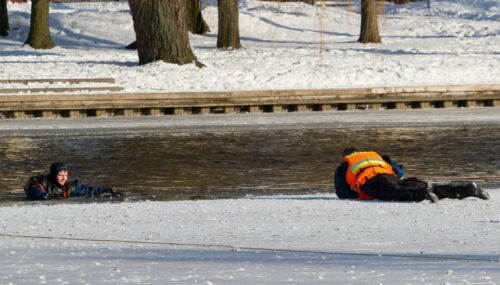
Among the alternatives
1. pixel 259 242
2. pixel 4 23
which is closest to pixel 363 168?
pixel 259 242

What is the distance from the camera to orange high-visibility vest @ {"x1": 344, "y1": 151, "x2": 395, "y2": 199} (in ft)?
45.0

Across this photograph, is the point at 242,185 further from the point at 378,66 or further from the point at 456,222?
the point at 378,66

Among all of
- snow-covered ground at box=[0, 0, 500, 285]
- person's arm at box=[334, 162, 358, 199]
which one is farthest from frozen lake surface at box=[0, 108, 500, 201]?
person's arm at box=[334, 162, 358, 199]

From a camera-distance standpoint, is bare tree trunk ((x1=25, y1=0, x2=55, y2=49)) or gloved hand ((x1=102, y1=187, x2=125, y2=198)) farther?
bare tree trunk ((x1=25, y1=0, x2=55, y2=49))

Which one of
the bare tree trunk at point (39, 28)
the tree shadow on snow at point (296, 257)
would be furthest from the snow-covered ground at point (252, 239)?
the bare tree trunk at point (39, 28)

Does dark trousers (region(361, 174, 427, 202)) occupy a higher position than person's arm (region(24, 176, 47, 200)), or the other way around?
dark trousers (region(361, 174, 427, 202))

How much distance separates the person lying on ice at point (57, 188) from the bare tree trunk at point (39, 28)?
26.7 m

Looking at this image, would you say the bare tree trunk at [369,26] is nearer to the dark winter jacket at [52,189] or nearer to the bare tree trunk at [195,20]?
the bare tree trunk at [195,20]

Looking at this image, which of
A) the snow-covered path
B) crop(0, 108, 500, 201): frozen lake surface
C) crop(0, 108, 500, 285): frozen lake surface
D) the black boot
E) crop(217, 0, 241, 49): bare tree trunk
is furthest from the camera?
crop(217, 0, 241, 49): bare tree trunk

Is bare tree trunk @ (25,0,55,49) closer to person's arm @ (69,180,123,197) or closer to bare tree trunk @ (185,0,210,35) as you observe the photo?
bare tree trunk @ (185,0,210,35)

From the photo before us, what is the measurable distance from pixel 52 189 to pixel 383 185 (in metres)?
4.45

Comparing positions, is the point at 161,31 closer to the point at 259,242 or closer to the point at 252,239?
the point at 252,239

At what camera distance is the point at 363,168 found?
1371cm

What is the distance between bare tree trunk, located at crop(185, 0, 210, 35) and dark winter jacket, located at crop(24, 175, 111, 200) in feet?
98.1
